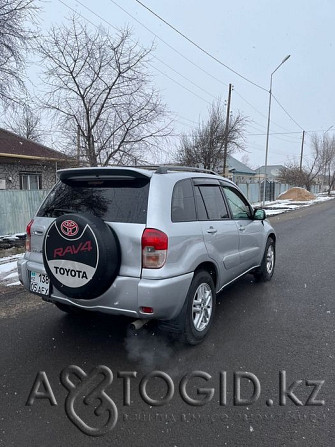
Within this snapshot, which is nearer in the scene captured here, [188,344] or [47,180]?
[188,344]

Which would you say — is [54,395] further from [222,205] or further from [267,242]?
[267,242]

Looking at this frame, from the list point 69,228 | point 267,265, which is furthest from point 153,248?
point 267,265

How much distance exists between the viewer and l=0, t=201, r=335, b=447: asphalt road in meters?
2.35

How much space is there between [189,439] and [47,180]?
15.8m

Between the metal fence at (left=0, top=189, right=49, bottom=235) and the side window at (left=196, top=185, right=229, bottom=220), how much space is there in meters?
8.47

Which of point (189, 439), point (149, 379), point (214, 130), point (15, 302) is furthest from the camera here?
point (214, 130)

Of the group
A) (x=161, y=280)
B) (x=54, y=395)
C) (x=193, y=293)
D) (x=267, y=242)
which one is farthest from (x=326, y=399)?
(x=267, y=242)

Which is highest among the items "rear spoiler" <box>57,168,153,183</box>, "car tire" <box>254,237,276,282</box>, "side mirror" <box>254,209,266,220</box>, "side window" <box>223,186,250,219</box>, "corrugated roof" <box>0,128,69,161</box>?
"corrugated roof" <box>0,128,69,161</box>

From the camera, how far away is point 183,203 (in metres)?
3.48

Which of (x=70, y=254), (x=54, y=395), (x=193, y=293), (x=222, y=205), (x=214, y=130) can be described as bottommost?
(x=54, y=395)

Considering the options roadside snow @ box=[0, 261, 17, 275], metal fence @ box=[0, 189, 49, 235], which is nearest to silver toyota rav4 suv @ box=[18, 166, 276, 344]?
roadside snow @ box=[0, 261, 17, 275]

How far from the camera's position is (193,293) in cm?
341

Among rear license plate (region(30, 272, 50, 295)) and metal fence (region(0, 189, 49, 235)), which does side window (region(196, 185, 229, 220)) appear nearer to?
rear license plate (region(30, 272, 50, 295))

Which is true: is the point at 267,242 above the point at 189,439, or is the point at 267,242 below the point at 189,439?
above
